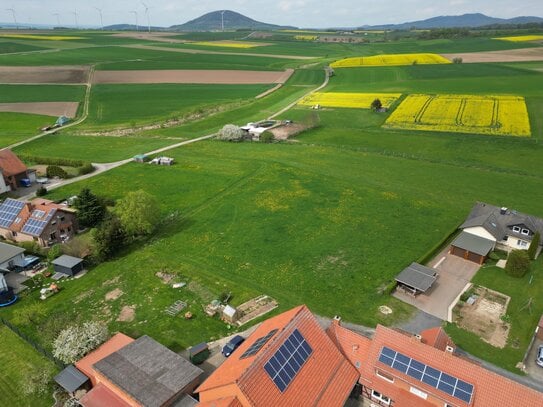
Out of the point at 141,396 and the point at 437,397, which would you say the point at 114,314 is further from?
the point at 437,397

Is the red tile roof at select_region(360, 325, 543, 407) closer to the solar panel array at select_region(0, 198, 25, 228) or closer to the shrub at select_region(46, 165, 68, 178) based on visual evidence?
the solar panel array at select_region(0, 198, 25, 228)

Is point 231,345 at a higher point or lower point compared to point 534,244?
lower

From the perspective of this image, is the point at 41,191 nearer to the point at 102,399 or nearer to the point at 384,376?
the point at 102,399

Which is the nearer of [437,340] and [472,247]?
[437,340]

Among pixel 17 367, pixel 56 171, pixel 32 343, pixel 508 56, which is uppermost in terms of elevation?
pixel 508 56

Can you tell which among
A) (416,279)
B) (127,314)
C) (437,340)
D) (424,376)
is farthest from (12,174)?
(424,376)

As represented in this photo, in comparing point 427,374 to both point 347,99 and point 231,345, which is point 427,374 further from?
point 347,99

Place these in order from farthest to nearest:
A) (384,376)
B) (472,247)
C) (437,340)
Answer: (472,247) < (437,340) < (384,376)

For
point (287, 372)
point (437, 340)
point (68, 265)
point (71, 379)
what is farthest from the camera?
point (68, 265)
